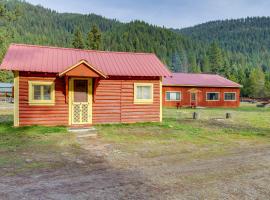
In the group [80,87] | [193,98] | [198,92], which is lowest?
[193,98]

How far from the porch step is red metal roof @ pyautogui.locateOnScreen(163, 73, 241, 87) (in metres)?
22.8

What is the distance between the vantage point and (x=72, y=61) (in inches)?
682

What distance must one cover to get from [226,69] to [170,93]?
55704 mm

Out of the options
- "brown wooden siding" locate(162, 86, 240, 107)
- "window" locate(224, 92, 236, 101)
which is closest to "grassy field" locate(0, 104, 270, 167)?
"brown wooden siding" locate(162, 86, 240, 107)

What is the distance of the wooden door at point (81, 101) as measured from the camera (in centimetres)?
1612

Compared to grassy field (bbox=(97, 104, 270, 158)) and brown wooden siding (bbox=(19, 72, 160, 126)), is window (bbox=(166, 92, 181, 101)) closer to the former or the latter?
brown wooden siding (bbox=(19, 72, 160, 126))

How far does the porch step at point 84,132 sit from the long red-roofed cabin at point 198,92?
22461 millimetres

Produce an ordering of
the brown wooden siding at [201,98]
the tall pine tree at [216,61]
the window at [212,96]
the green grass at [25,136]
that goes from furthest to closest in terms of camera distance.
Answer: the tall pine tree at [216,61] → the window at [212,96] → the brown wooden siding at [201,98] → the green grass at [25,136]

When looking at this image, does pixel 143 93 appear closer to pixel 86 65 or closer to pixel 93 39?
pixel 86 65

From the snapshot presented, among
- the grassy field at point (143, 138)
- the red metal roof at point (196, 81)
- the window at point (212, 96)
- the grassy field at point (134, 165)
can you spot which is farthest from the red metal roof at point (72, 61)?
the window at point (212, 96)

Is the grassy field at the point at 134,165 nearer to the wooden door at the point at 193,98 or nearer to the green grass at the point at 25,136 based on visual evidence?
the green grass at the point at 25,136

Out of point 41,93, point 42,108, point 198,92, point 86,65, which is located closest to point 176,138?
point 86,65

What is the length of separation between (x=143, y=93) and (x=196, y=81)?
76.1 ft

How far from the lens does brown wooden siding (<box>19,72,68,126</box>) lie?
49.8ft
